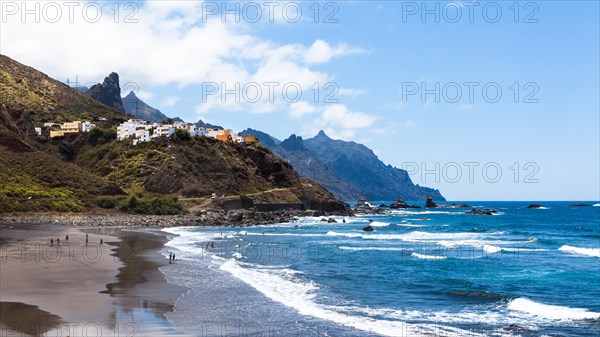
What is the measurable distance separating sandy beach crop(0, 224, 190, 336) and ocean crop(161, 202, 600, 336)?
135 cm

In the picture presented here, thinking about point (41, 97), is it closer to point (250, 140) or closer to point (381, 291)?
point (250, 140)

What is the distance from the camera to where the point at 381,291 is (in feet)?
94.0

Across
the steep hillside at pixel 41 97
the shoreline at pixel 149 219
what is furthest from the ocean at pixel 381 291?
the steep hillside at pixel 41 97

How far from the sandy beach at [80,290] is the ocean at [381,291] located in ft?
4.43

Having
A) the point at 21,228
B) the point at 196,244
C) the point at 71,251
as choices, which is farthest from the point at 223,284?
the point at 21,228

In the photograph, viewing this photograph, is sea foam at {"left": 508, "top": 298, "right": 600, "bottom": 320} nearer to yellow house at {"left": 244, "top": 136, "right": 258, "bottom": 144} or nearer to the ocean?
the ocean

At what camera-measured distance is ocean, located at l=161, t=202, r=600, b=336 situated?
2020 cm

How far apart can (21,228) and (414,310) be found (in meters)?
43.6

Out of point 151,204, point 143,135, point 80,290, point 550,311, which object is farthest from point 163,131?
point 550,311

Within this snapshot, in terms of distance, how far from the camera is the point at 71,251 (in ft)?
121

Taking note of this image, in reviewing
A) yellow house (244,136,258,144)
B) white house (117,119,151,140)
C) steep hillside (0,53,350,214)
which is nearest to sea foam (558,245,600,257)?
steep hillside (0,53,350,214)

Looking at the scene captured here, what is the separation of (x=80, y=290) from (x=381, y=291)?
15.2m

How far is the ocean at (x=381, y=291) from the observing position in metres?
20.2

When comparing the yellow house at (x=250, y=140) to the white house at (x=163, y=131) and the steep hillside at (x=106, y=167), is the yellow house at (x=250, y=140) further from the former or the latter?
the white house at (x=163, y=131)
